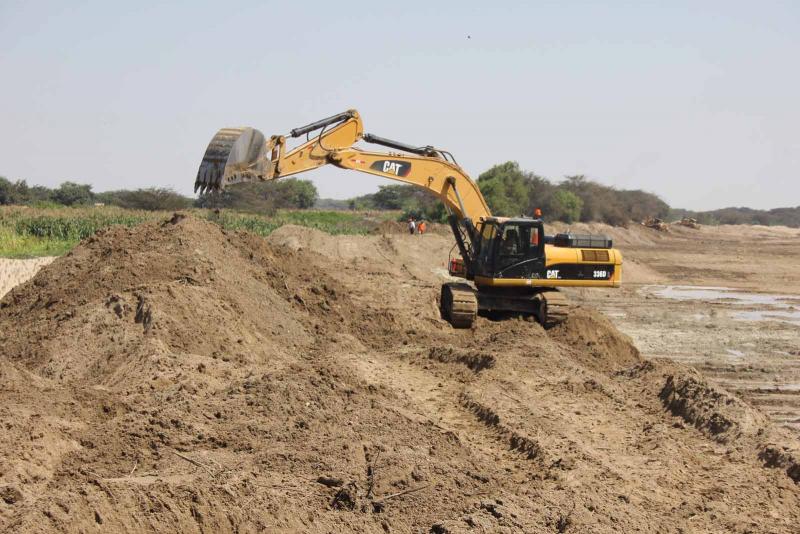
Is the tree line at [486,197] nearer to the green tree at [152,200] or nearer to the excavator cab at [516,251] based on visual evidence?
the green tree at [152,200]

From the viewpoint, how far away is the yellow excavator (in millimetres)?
15445

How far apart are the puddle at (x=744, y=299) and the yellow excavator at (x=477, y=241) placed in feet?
19.7

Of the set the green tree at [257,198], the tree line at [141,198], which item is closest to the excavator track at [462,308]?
the green tree at [257,198]

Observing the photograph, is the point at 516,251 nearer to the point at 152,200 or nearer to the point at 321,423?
the point at 321,423

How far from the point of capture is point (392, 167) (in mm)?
16422

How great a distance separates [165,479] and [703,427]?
19.6ft

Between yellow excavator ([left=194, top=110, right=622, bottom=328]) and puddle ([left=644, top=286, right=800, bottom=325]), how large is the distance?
19.7 feet

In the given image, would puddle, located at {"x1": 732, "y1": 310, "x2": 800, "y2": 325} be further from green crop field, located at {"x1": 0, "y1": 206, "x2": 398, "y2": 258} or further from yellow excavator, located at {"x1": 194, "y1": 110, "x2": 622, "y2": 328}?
green crop field, located at {"x1": 0, "y1": 206, "x2": 398, "y2": 258}

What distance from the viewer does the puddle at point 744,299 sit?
2116 cm

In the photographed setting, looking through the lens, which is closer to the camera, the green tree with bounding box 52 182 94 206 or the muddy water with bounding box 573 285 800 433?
the muddy water with bounding box 573 285 800 433

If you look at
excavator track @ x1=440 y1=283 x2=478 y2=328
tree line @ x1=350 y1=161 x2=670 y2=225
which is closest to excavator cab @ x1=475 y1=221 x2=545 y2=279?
excavator track @ x1=440 y1=283 x2=478 y2=328

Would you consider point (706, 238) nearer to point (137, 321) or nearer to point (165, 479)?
point (137, 321)

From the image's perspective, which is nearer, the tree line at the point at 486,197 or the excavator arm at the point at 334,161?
the excavator arm at the point at 334,161

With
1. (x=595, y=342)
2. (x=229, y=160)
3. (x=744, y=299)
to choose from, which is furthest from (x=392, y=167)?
(x=744, y=299)
